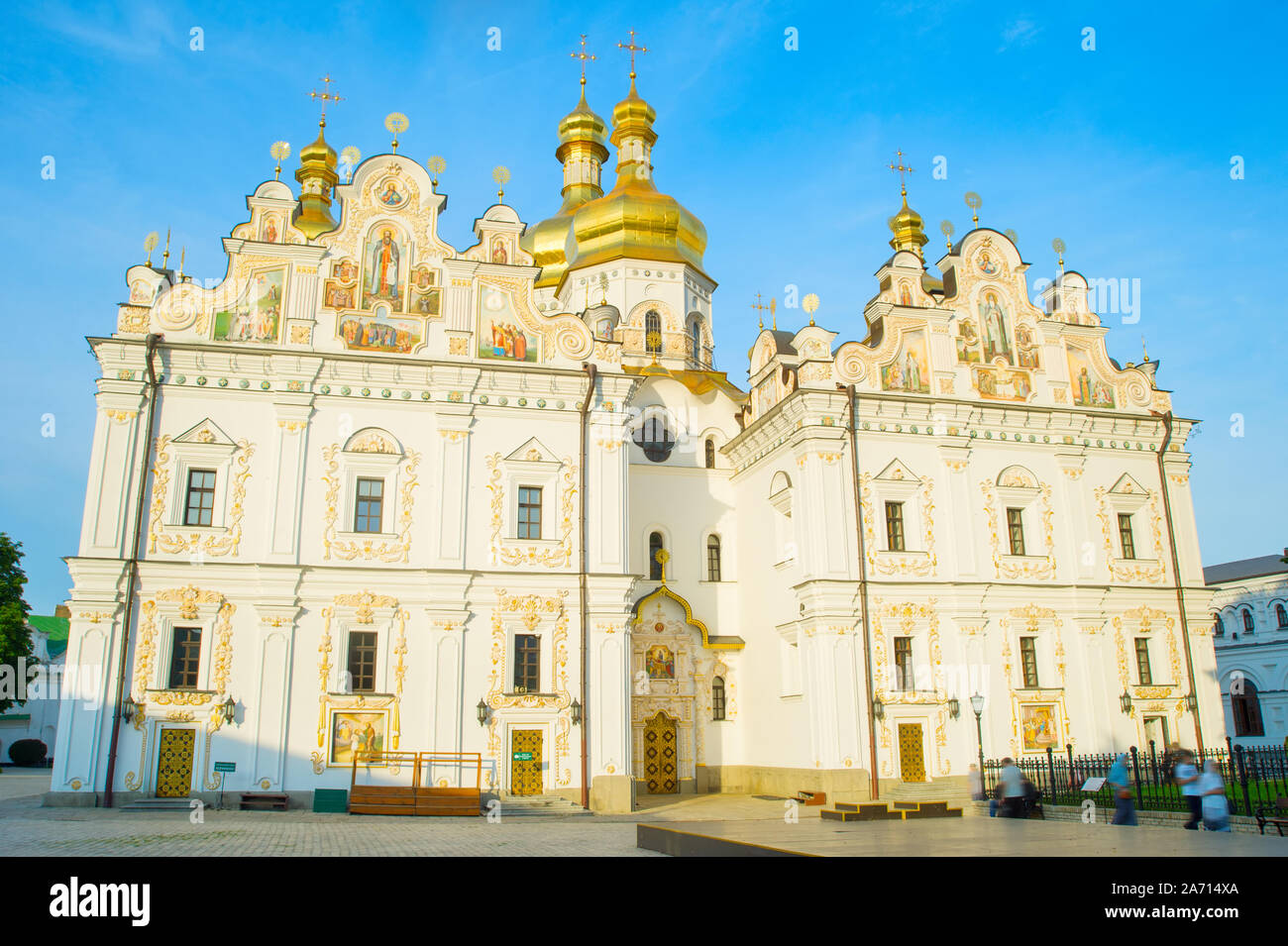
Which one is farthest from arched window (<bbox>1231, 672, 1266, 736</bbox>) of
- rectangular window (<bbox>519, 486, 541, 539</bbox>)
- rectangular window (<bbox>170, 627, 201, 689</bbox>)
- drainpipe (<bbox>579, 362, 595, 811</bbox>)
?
rectangular window (<bbox>170, 627, 201, 689</bbox>)

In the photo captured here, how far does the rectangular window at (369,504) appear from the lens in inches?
864

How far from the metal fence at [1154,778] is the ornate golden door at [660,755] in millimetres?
7829

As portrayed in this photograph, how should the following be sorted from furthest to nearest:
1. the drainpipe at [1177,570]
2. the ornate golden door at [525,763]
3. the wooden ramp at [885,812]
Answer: the drainpipe at [1177,570] → the ornate golden door at [525,763] → the wooden ramp at [885,812]

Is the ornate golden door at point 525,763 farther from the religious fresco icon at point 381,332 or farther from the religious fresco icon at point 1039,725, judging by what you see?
the religious fresco icon at point 1039,725

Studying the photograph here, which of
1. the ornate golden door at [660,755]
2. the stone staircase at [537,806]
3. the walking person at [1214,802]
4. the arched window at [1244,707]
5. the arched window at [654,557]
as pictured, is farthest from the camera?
the arched window at [1244,707]

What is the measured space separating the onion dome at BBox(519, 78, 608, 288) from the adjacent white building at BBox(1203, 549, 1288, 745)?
3055 centimetres

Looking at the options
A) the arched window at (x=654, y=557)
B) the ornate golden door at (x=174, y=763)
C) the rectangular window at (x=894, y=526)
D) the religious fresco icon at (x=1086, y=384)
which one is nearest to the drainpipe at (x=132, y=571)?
the ornate golden door at (x=174, y=763)

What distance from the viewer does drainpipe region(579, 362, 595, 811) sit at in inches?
835

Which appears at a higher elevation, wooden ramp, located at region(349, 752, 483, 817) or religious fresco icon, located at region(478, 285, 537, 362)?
religious fresco icon, located at region(478, 285, 537, 362)

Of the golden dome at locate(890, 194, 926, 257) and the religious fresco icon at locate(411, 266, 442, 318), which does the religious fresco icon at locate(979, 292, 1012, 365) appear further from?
the religious fresco icon at locate(411, 266, 442, 318)

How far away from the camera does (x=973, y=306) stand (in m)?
26.4

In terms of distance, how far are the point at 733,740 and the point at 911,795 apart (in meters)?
5.92

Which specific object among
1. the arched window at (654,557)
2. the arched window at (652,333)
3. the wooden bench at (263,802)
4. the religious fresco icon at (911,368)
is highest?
the arched window at (652,333)
